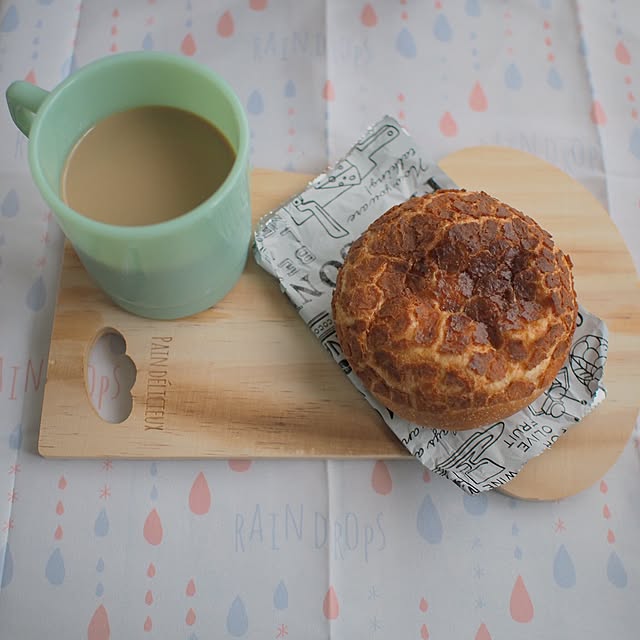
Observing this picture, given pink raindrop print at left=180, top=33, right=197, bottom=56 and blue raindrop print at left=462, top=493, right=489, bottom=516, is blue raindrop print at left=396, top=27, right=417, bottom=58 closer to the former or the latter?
pink raindrop print at left=180, top=33, right=197, bottom=56

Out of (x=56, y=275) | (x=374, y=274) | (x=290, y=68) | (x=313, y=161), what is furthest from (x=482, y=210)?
(x=56, y=275)

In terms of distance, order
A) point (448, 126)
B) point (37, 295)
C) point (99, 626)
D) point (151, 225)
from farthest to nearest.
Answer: point (448, 126) → point (37, 295) → point (99, 626) → point (151, 225)

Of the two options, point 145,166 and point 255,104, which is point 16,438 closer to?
point 145,166

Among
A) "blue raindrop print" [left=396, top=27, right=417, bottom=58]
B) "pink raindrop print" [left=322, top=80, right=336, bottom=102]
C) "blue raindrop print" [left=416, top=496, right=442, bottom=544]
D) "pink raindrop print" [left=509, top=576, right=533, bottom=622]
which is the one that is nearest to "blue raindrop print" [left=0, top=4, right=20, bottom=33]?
"pink raindrop print" [left=322, top=80, right=336, bottom=102]

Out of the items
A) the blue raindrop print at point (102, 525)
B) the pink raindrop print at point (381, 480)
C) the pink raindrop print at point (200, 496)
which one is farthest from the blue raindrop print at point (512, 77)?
the blue raindrop print at point (102, 525)

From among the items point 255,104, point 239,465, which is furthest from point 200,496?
point 255,104

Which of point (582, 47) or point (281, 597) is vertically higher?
point (582, 47)
